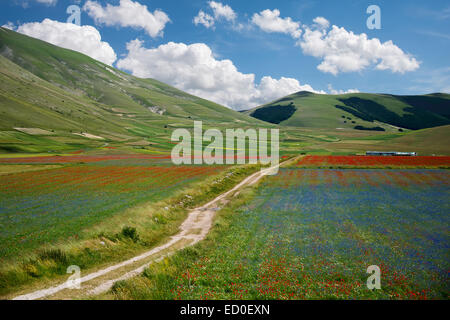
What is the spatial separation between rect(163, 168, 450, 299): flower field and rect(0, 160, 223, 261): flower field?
1272 cm

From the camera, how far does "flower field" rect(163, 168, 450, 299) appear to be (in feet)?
41.9


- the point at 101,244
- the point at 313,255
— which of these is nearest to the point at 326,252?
the point at 313,255

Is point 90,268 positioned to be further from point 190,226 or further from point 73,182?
point 73,182

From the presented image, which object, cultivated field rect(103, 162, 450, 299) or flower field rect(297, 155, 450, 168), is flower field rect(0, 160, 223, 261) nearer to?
cultivated field rect(103, 162, 450, 299)

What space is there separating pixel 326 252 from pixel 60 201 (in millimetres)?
31947

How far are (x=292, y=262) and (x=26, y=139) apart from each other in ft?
522

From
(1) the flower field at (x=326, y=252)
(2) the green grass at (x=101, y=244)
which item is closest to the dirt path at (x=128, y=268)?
(2) the green grass at (x=101, y=244)

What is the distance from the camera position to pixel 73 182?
4647 cm

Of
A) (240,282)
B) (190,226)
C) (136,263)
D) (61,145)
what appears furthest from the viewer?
(61,145)

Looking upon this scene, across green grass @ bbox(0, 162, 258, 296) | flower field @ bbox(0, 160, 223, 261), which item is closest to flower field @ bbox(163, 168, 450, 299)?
green grass @ bbox(0, 162, 258, 296)

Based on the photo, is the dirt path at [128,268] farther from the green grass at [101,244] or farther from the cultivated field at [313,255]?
the cultivated field at [313,255]

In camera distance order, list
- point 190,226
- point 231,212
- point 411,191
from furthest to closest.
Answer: point 411,191 → point 231,212 → point 190,226

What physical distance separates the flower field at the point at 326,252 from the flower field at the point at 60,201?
12.7 metres
